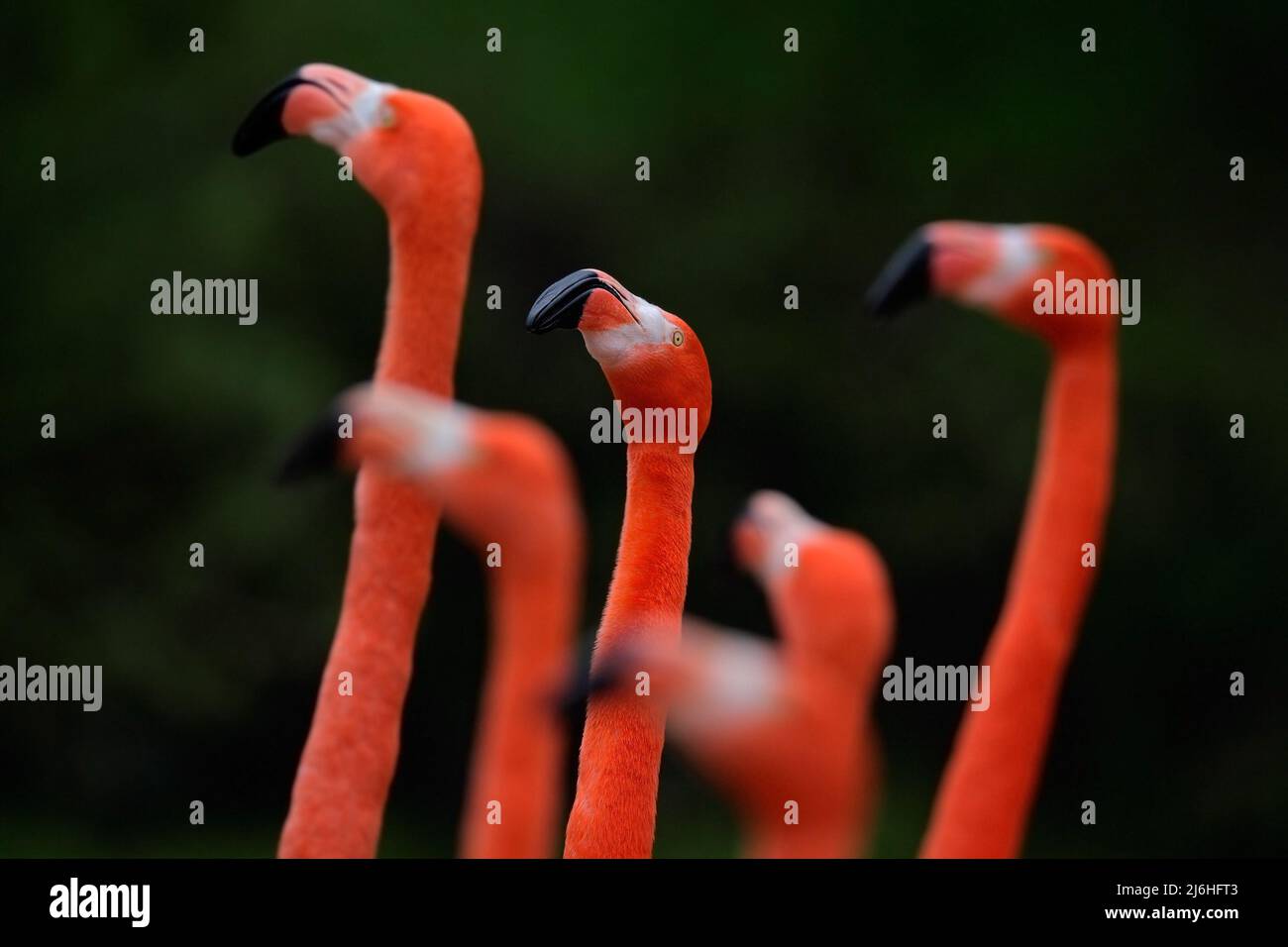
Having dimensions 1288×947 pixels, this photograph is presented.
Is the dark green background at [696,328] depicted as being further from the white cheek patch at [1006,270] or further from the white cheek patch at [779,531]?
the white cheek patch at [779,531]

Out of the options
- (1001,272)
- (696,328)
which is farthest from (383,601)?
(696,328)

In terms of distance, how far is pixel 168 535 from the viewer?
316 inches

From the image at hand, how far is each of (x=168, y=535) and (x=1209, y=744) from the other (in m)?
4.06

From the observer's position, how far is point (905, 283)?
4.36 meters

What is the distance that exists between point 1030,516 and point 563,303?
1.89 meters

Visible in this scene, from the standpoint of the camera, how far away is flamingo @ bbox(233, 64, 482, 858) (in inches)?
146

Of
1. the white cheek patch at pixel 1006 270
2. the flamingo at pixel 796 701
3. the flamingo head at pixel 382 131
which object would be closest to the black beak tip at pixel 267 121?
the flamingo head at pixel 382 131

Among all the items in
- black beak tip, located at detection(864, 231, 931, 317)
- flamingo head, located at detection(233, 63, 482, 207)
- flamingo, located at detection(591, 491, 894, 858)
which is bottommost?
flamingo, located at detection(591, 491, 894, 858)

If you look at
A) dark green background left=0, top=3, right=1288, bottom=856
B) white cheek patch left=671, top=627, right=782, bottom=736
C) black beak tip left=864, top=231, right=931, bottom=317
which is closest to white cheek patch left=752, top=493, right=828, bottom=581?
black beak tip left=864, top=231, right=931, bottom=317

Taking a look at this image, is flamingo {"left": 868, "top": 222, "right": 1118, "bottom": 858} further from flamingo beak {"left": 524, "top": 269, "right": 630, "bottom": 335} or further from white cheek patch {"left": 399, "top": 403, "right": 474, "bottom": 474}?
flamingo beak {"left": 524, "top": 269, "right": 630, "bottom": 335}

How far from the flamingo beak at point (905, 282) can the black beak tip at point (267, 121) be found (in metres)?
1.25

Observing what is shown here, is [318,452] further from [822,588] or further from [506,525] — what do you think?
[822,588]
